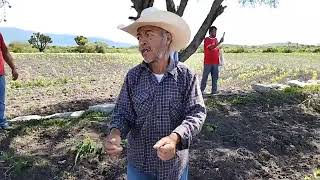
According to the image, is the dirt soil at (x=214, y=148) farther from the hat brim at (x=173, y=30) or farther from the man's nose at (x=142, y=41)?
the man's nose at (x=142, y=41)

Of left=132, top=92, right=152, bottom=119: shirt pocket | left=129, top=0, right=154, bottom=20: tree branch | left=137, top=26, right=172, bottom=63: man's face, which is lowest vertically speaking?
left=132, top=92, right=152, bottom=119: shirt pocket

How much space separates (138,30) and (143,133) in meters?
0.56

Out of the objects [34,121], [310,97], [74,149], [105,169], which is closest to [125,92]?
[105,169]

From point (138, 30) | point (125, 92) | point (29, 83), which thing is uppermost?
point (138, 30)

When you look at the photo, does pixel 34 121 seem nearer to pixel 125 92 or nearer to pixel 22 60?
pixel 125 92

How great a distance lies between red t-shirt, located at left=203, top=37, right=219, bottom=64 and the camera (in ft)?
33.8

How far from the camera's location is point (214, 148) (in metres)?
5.97

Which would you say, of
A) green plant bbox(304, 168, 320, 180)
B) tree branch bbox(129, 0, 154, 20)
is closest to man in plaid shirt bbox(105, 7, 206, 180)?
green plant bbox(304, 168, 320, 180)

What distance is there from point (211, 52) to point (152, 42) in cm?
750

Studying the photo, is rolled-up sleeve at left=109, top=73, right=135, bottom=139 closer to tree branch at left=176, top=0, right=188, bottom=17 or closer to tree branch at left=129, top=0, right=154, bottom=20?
tree branch at left=129, top=0, right=154, bottom=20

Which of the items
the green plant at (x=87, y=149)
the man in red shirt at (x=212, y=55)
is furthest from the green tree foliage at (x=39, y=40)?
the green plant at (x=87, y=149)

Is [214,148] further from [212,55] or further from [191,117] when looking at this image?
[212,55]

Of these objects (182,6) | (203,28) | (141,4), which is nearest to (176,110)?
(141,4)

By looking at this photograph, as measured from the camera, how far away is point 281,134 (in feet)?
22.7
